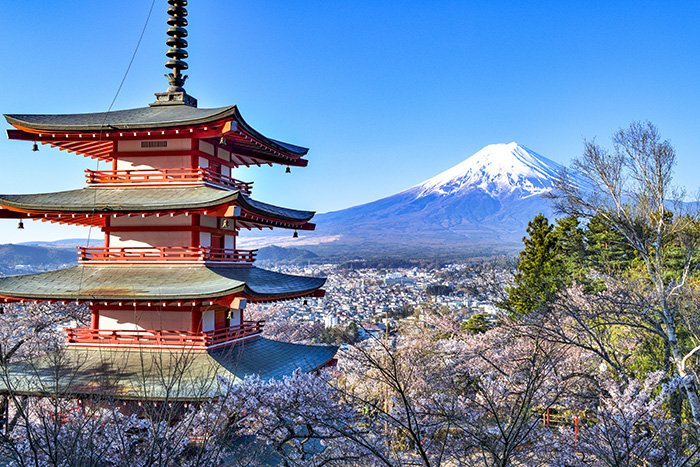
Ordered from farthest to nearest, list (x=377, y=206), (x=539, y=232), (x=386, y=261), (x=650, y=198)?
1. (x=377, y=206)
2. (x=386, y=261)
3. (x=539, y=232)
4. (x=650, y=198)

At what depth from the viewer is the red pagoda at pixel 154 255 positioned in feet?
29.7

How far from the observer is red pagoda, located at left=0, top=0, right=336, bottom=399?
9047mm

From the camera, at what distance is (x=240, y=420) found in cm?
820

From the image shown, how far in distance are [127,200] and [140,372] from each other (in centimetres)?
331

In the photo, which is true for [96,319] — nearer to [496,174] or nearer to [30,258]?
[30,258]

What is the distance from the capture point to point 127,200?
9.93 metres

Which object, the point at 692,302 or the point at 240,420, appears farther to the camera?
the point at 692,302

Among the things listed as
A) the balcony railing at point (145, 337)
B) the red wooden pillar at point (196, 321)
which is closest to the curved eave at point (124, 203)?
the red wooden pillar at point (196, 321)

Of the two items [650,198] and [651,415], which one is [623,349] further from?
[651,415]

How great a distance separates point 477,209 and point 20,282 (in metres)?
135

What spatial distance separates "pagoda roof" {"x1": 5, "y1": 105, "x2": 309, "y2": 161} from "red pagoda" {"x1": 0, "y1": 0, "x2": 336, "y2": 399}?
23mm

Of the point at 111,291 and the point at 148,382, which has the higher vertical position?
the point at 111,291

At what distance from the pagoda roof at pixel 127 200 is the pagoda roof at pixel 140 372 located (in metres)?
2.65

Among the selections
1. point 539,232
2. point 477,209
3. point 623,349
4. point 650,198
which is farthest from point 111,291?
point 477,209
